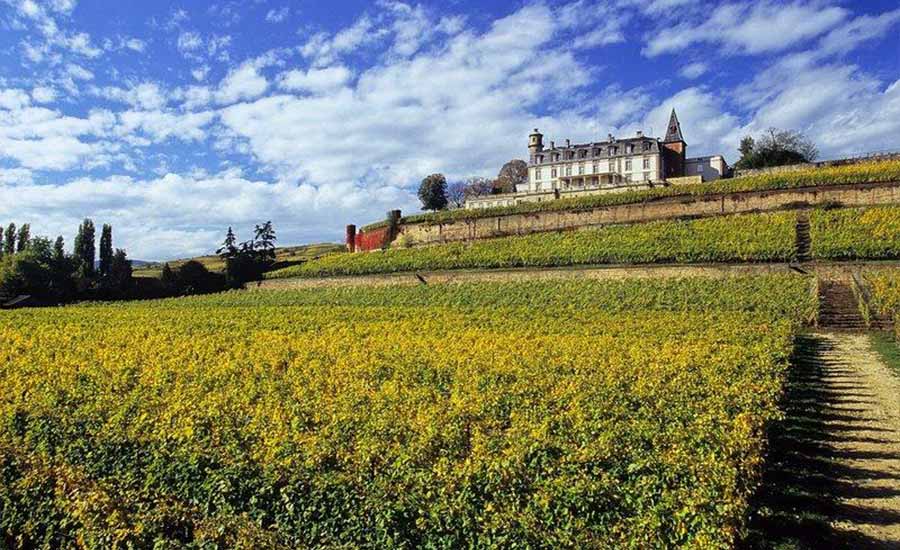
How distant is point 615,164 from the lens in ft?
240

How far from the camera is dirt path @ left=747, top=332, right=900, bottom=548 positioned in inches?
263

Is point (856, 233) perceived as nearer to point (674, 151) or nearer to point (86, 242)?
point (674, 151)

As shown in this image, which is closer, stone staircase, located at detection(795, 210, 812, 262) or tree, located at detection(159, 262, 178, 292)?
Answer: stone staircase, located at detection(795, 210, 812, 262)

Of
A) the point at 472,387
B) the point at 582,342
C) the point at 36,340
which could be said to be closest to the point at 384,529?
the point at 472,387

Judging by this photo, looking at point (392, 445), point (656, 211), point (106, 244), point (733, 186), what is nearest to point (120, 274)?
point (106, 244)

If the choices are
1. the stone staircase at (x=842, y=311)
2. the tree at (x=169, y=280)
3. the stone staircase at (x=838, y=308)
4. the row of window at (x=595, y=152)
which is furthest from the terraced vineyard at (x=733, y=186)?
the row of window at (x=595, y=152)

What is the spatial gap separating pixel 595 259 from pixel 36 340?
28.5 m

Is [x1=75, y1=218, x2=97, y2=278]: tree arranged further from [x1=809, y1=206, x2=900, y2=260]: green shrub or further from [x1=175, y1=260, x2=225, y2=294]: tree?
[x1=809, y1=206, x2=900, y2=260]: green shrub

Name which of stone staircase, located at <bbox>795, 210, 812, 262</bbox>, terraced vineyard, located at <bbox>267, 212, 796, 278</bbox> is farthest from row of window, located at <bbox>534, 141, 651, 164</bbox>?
stone staircase, located at <bbox>795, 210, 812, 262</bbox>

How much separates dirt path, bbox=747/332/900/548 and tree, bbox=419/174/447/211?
202 feet

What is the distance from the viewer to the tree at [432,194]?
74.2m

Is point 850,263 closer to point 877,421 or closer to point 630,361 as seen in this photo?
point 877,421

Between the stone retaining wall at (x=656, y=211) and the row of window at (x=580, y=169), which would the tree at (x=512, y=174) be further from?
the stone retaining wall at (x=656, y=211)

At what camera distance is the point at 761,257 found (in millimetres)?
31859
